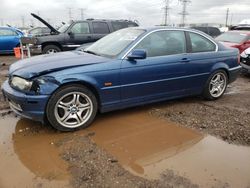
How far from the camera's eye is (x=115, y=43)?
5.05 m

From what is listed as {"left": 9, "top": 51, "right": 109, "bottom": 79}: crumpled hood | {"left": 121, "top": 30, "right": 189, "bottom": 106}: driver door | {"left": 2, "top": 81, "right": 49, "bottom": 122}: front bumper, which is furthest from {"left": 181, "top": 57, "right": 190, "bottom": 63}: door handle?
{"left": 2, "top": 81, "right": 49, "bottom": 122}: front bumper

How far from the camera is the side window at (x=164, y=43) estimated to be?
490cm

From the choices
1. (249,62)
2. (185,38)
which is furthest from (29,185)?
(249,62)

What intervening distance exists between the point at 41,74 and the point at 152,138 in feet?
6.05

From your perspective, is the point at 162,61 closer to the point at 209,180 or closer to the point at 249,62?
the point at 209,180

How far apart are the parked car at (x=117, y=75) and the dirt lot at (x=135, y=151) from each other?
1.14ft

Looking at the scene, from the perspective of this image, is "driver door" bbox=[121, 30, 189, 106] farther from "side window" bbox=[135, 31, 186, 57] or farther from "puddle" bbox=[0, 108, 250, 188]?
"puddle" bbox=[0, 108, 250, 188]

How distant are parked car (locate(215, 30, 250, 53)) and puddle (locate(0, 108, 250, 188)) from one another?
7156mm

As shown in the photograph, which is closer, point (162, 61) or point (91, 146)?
point (91, 146)

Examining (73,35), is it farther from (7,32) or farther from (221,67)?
(221,67)

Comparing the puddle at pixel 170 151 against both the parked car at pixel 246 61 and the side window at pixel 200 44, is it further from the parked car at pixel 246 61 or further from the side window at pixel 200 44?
the parked car at pixel 246 61

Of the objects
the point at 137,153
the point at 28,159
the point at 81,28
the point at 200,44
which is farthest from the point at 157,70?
the point at 81,28

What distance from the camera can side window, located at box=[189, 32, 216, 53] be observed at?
216 inches

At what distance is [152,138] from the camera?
13.2 feet
